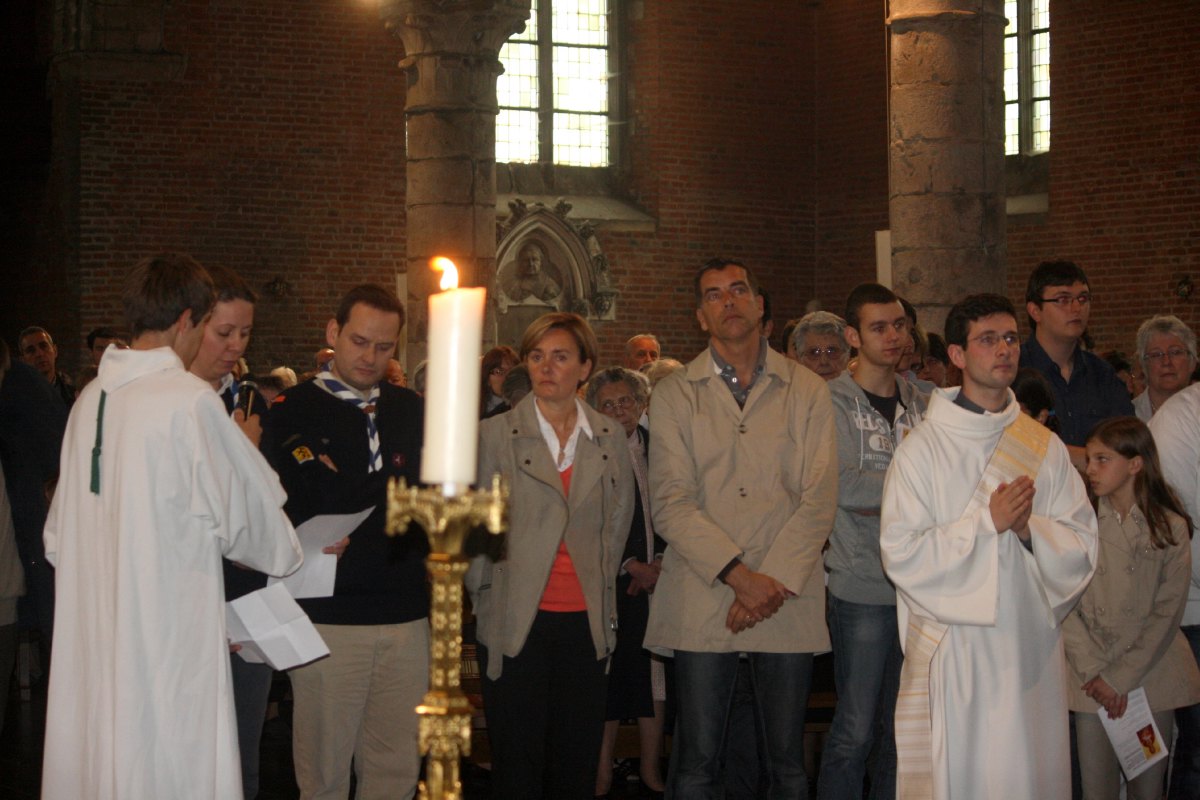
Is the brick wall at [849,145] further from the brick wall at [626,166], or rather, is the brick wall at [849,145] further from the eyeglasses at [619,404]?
the eyeglasses at [619,404]

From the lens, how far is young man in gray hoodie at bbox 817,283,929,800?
5.43m

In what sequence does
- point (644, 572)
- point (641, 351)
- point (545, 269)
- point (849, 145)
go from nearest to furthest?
point (644, 572) < point (641, 351) < point (545, 269) < point (849, 145)

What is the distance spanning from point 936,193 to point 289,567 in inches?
232

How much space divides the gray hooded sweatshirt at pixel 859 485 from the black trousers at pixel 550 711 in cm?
Answer: 94

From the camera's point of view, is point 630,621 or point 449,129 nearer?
point 630,621

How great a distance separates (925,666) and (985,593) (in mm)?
299

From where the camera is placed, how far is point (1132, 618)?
5.71m

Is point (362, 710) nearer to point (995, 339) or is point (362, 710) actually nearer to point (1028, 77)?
point (995, 339)

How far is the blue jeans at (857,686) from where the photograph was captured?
5406mm

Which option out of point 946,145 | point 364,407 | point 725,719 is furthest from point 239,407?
point 946,145

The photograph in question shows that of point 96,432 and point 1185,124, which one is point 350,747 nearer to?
point 96,432

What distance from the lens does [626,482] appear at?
18.2 feet

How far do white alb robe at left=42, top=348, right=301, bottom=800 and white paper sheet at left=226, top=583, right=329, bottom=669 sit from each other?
272mm

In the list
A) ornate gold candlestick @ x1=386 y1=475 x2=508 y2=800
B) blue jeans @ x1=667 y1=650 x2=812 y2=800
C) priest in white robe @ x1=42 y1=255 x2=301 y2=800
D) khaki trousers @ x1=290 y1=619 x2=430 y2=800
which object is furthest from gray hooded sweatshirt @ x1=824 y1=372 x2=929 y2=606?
ornate gold candlestick @ x1=386 y1=475 x2=508 y2=800
